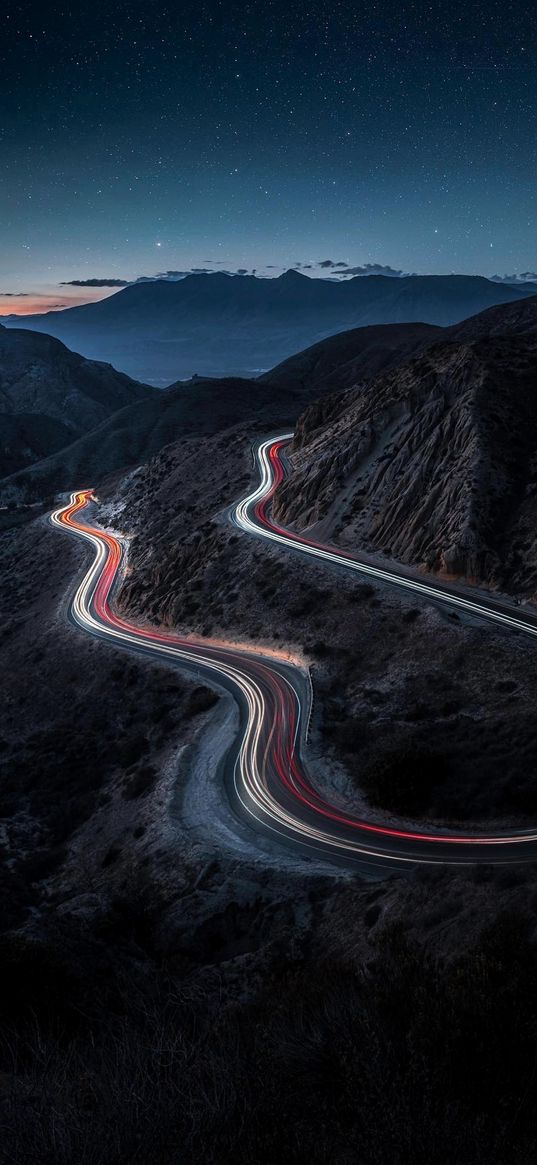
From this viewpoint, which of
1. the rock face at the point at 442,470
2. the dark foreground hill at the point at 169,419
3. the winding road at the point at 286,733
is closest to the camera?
the winding road at the point at 286,733

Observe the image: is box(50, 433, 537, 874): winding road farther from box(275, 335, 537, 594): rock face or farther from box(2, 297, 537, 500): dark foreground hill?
box(2, 297, 537, 500): dark foreground hill

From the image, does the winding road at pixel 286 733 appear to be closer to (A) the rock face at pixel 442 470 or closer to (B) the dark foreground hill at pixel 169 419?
(A) the rock face at pixel 442 470

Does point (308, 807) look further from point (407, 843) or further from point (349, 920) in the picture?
point (349, 920)

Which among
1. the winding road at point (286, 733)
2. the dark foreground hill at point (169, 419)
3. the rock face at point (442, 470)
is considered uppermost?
the dark foreground hill at point (169, 419)

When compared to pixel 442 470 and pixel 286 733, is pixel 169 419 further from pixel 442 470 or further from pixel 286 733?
pixel 286 733

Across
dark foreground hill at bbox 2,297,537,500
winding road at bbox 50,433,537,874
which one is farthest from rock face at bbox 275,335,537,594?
dark foreground hill at bbox 2,297,537,500

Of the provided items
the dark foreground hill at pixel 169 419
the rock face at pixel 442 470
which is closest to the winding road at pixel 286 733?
the rock face at pixel 442 470

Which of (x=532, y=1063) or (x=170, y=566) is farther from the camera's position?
(x=170, y=566)

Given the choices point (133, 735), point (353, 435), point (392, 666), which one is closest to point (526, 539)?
point (392, 666)
